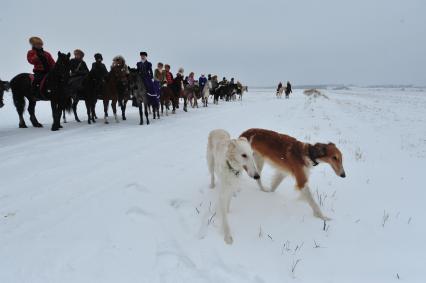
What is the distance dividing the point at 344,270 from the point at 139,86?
34.1 ft

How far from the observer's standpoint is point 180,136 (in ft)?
31.3

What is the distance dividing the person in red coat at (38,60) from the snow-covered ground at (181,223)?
3545 millimetres

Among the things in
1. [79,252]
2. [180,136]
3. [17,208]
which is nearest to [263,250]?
[79,252]

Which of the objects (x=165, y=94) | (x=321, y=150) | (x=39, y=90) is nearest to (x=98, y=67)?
(x=39, y=90)

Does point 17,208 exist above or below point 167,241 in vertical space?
above

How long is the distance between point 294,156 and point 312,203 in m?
0.85

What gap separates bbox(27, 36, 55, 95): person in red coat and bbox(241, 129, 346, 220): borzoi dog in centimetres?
811

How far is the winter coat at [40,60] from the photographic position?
9266mm

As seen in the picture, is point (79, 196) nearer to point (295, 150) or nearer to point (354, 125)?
point (295, 150)

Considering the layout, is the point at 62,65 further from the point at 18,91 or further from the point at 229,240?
the point at 229,240

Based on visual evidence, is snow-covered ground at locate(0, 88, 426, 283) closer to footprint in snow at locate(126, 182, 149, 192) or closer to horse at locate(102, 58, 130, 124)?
footprint in snow at locate(126, 182, 149, 192)

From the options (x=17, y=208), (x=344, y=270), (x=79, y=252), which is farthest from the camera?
(x=17, y=208)

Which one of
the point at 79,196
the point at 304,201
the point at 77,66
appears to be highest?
the point at 77,66

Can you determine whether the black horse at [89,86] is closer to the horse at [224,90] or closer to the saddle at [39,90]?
the saddle at [39,90]
